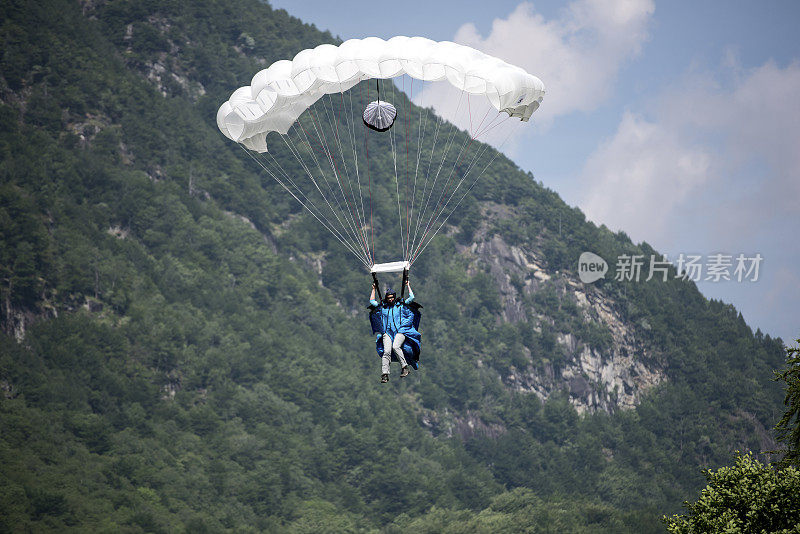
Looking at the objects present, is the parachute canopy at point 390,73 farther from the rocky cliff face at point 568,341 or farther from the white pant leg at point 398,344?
the rocky cliff face at point 568,341

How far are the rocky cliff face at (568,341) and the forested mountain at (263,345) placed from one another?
0.37 meters

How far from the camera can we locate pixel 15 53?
13575 cm

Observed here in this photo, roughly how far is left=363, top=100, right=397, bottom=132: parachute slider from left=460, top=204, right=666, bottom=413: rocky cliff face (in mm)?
123516

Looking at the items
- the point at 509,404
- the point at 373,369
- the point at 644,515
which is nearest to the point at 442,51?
the point at 644,515

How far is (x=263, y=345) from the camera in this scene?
432ft

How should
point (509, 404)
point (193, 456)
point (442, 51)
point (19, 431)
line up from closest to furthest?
point (442, 51)
point (19, 431)
point (193, 456)
point (509, 404)

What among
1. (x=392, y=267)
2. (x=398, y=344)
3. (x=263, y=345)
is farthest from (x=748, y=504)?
(x=263, y=345)

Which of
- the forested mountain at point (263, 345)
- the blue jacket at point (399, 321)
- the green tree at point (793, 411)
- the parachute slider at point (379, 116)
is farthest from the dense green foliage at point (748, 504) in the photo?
the forested mountain at point (263, 345)

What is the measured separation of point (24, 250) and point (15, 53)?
37523 mm

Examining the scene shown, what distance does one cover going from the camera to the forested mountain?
339 feet

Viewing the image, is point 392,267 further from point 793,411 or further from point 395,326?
point 793,411

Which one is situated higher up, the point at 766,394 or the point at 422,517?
the point at 766,394

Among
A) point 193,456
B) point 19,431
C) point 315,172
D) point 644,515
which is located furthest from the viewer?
point 315,172

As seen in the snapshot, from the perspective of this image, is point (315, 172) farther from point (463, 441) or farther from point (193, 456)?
point (193, 456)
